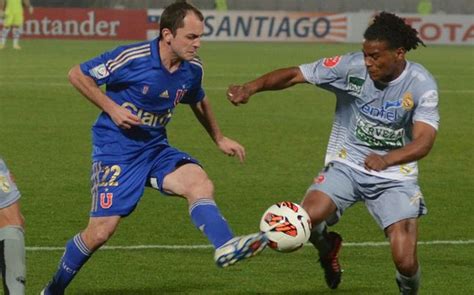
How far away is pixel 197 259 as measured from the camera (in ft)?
31.7

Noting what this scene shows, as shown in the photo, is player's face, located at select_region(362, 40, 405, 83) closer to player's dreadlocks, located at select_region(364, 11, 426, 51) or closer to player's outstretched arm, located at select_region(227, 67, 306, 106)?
player's dreadlocks, located at select_region(364, 11, 426, 51)

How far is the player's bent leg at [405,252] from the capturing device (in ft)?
25.6

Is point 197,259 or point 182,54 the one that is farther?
point 197,259

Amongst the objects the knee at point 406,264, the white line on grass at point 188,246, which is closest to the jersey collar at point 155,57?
the knee at point 406,264

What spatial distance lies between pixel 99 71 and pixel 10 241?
4.79 ft

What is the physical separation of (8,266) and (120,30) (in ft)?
130

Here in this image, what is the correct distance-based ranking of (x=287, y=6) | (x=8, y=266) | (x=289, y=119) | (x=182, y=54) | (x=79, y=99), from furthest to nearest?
(x=287, y=6) → (x=79, y=99) → (x=289, y=119) → (x=182, y=54) → (x=8, y=266)

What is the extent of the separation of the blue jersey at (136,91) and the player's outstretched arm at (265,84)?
1.12 feet

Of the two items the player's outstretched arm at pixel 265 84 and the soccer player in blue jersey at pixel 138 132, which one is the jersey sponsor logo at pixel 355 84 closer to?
the player's outstretched arm at pixel 265 84

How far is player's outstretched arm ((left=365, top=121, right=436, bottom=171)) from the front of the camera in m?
7.16

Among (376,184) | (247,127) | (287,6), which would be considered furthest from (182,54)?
(287,6)

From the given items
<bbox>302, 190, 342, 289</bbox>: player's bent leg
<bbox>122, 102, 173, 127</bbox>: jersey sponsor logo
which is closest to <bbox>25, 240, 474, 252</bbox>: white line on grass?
<bbox>302, 190, 342, 289</bbox>: player's bent leg

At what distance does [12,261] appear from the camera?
22.1 ft

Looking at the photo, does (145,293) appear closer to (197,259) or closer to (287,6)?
(197,259)
